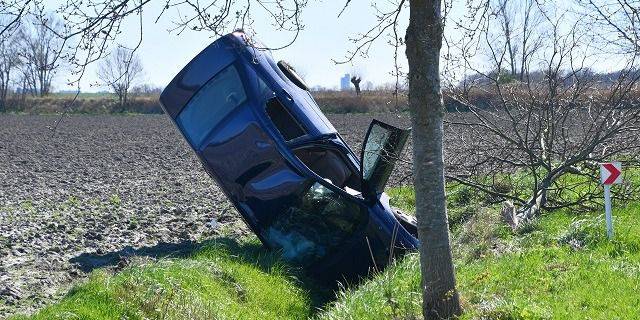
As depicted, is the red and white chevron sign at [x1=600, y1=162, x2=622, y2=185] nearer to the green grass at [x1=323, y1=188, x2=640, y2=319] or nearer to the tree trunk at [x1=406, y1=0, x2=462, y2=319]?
the green grass at [x1=323, y1=188, x2=640, y2=319]

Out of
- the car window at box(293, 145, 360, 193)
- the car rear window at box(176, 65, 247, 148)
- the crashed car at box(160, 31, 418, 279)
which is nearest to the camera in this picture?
the crashed car at box(160, 31, 418, 279)

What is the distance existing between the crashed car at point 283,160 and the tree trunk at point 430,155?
2410 millimetres

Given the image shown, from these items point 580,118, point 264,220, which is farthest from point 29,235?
point 580,118

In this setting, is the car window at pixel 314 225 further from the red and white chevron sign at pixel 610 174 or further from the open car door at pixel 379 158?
the red and white chevron sign at pixel 610 174

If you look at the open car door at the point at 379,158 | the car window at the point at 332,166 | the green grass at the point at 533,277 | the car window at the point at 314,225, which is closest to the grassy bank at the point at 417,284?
the green grass at the point at 533,277

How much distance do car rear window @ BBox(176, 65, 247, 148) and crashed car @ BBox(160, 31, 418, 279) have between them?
12mm

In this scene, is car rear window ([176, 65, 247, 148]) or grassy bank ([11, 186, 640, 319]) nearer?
grassy bank ([11, 186, 640, 319])

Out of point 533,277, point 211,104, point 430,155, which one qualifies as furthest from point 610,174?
point 211,104

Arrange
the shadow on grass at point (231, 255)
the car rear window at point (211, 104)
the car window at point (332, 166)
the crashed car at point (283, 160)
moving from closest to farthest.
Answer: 1. the shadow on grass at point (231, 255)
2. the crashed car at point (283, 160)
3. the car rear window at point (211, 104)
4. the car window at point (332, 166)

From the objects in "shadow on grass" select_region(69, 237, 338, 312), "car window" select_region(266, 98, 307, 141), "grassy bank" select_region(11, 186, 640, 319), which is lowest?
"shadow on grass" select_region(69, 237, 338, 312)

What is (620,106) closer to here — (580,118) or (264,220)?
(580,118)

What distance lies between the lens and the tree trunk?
18.3ft

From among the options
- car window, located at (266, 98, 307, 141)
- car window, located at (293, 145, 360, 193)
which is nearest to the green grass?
car window, located at (293, 145, 360, 193)

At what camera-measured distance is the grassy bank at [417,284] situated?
590 cm
